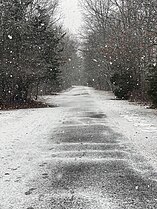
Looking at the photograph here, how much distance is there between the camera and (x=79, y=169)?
610cm

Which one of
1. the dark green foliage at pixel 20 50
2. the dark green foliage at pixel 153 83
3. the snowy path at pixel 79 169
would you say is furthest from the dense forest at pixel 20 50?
the snowy path at pixel 79 169

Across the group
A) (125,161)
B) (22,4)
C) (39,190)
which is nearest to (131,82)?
(22,4)

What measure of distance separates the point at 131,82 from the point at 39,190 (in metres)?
27.6

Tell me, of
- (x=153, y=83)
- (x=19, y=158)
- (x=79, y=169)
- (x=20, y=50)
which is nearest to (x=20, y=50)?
(x=20, y=50)

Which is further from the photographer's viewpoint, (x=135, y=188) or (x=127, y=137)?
(x=127, y=137)

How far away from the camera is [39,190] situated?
4953 millimetres

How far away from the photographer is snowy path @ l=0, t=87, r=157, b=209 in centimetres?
452

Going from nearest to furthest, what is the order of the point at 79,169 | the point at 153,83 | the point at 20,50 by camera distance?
the point at 79,169 → the point at 153,83 → the point at 20,50

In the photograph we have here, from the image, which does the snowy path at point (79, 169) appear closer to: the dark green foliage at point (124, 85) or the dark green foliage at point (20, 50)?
the dark green foliage at point (20, 50)

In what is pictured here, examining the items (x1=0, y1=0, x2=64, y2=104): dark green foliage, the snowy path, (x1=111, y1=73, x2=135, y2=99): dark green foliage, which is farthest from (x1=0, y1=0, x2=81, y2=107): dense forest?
the snowy path

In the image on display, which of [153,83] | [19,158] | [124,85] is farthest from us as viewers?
[124,85]

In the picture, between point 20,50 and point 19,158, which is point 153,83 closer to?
point 20,50

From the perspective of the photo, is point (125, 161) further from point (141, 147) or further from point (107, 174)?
point (141, 147)

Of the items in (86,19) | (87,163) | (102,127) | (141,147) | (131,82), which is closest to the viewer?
(87,163)
